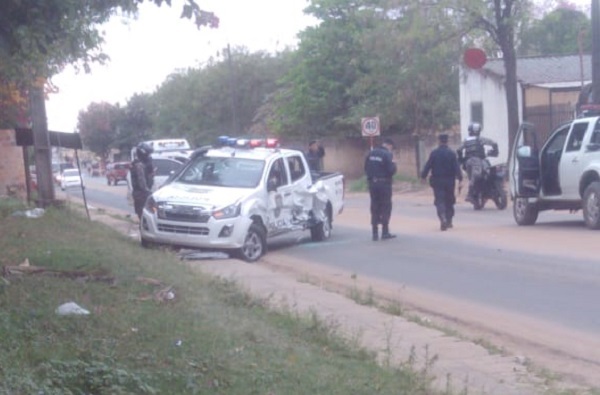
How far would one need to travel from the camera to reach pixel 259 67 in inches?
2717

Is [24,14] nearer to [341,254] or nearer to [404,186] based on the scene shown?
[341,254]

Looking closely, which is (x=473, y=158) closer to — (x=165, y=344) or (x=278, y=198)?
(x=278, y=198)

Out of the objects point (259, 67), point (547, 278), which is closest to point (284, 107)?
point (259, 67)

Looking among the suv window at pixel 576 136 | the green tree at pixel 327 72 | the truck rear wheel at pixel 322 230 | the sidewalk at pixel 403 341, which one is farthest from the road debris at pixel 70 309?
the green tree at pixel 327 72

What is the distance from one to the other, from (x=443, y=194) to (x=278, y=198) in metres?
3.32

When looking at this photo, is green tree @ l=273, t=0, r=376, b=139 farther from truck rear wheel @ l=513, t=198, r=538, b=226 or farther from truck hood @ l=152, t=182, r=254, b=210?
truck hood @ l=152, t=182, r=254, b=210

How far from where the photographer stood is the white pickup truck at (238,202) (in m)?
16.7

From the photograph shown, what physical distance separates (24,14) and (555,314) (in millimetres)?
6291

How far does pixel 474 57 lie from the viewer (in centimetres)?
3444

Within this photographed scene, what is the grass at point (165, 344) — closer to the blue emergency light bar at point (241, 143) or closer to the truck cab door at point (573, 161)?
the blue emergency light bar at point (241, 143)

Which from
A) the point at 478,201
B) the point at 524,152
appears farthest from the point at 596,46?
the point at 524,152

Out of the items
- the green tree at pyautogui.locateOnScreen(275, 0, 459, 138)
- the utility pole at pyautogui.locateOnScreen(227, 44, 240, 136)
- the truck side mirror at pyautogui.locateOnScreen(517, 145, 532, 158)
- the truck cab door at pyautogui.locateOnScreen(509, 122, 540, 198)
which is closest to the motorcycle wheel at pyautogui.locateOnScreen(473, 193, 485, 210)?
the truck cab door at pyautogui.locateOnScreen(509, 122, 540, 198)

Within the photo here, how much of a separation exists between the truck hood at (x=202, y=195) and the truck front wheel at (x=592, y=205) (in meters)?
5.89

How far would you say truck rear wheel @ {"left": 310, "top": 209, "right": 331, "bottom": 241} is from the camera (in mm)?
20188
